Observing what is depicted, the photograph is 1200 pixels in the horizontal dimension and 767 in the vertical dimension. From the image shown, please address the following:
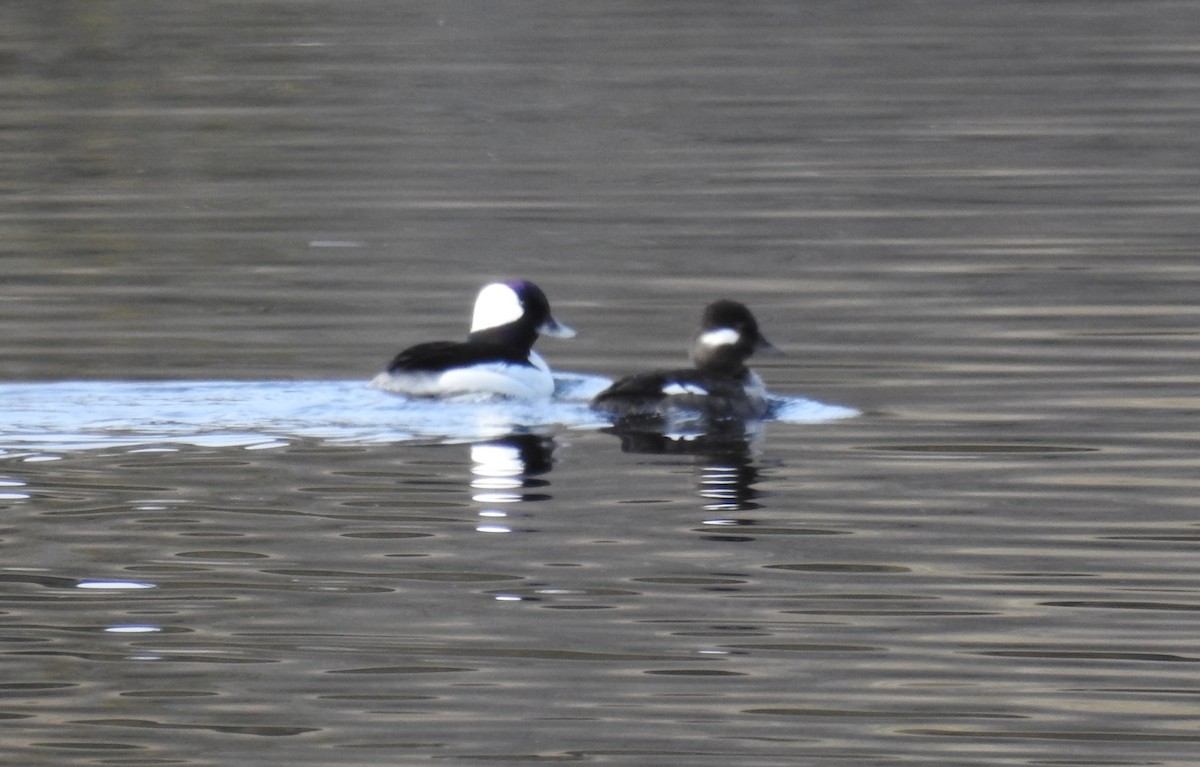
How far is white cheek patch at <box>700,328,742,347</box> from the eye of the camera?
1249cm

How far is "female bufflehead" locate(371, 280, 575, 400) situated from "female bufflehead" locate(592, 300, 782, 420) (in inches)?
26.8

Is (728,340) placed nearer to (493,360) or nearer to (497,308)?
(493,360)

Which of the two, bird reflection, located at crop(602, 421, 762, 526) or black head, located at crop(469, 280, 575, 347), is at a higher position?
black head, located at crop(469, 280, 575, 347)

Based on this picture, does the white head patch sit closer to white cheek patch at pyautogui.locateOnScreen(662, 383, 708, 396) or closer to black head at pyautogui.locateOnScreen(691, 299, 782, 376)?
black head at pyautogui.locateOnScreen(691, 299, 782, 376)

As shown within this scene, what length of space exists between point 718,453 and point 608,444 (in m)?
0.53

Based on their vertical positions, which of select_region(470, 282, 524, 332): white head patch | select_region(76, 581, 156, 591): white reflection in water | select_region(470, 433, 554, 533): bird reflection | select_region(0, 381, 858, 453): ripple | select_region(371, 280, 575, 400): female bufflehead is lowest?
select_region(76, 581, 156, 591): white reflection in water

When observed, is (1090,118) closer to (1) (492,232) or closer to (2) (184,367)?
(1) (492,232)

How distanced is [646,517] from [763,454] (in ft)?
5.14

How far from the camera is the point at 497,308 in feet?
44.9

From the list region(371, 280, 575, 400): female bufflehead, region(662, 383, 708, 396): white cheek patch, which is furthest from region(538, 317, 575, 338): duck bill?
region(662, 383, 708, 396): white cheek patch

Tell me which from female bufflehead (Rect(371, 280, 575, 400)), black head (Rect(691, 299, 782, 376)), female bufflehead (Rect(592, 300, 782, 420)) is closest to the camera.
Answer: female bufflehead (Rect(592, 300, 782, 420))

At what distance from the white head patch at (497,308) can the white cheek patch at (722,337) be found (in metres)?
1.41

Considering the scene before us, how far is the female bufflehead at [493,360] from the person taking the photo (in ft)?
39.7

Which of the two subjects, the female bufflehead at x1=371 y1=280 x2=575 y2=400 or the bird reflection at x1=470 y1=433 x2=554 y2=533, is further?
the female bufflehead at x1=371 y1=280 x2=575 y2=400
